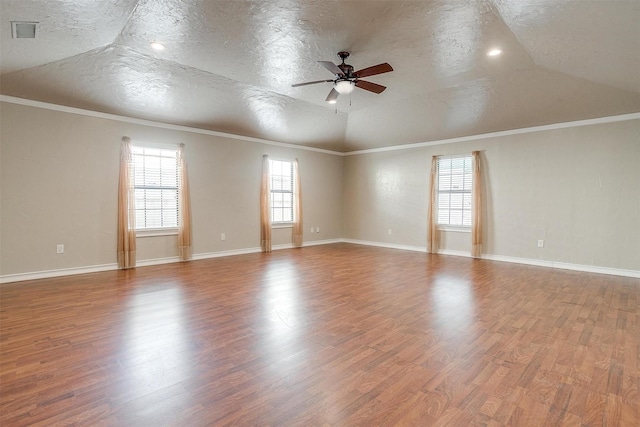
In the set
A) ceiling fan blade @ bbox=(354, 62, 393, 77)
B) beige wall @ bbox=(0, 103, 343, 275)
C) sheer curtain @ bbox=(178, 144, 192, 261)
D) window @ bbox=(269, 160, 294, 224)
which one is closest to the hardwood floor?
beige wall @ bbox=(0, 103, 343, 275)

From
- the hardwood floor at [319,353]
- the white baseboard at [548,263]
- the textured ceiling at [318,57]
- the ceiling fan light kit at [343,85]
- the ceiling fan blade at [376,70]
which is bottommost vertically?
the hardwood floor at [319,353]

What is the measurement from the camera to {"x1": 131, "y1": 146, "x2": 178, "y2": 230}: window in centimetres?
580

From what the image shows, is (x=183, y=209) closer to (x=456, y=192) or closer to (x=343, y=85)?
(x=343, y=85)

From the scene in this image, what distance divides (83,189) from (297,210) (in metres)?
4.45

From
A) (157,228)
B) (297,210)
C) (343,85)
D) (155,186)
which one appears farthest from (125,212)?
(343,85)

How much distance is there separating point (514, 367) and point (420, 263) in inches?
157

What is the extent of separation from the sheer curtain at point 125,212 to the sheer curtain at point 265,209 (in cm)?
270

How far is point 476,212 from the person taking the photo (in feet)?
21.9

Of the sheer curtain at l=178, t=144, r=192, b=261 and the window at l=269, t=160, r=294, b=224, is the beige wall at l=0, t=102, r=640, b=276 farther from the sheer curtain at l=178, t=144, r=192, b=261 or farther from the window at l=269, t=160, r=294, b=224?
the window at l=269, t=160, r=294, b=224

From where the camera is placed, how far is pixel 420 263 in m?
6.19

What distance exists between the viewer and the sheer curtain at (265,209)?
7410 mm

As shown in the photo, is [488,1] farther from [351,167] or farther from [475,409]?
[351,167]

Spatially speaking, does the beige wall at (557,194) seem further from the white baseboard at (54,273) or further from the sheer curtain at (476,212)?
the white baseboard at (54,273)

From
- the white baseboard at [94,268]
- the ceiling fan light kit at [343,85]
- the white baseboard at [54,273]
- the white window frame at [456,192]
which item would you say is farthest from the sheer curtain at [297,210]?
the ceiling fan light kit at [343,85]
